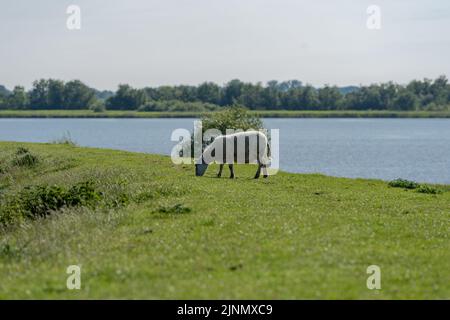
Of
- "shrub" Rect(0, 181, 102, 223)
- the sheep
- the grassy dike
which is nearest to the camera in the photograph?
the grassy dike

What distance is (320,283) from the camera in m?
12.9

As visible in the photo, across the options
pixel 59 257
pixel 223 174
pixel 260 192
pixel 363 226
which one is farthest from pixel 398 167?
pixel 59 257

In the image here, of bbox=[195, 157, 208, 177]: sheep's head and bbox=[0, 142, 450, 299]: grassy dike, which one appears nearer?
bbox=[0, 142, 450, 299]: grassy dike

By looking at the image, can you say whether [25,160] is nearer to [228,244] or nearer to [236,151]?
[236,151]

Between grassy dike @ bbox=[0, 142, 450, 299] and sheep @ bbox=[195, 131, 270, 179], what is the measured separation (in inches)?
215

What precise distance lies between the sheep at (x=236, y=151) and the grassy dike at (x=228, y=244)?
547 centimetres

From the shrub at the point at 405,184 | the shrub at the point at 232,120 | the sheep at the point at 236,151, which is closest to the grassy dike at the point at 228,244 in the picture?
the shrub at the point at 405,184

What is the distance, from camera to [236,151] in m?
34.3

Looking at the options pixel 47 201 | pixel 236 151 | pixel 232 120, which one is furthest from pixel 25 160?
pixel 47 201

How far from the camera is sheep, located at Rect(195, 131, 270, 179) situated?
3419 cm

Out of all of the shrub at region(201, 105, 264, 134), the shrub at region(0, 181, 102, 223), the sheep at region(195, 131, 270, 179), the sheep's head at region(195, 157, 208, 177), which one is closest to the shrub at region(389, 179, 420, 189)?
the sheep at region(195, 131, 270, 179)

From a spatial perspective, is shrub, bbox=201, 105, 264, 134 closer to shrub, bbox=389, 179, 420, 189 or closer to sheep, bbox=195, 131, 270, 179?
sheep, bbox=195, 131, 270, 179
